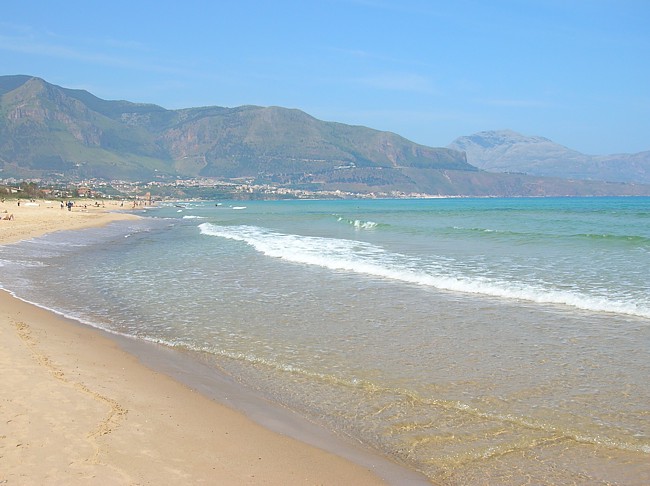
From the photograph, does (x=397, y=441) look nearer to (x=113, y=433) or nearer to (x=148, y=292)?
(x=113, y=433)

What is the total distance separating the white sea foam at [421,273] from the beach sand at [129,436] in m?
9.40

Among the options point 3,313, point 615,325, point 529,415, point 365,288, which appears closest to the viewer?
point 529,415

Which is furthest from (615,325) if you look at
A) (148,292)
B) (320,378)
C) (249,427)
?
(148,292)

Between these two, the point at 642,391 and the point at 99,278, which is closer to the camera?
the point at 642,391

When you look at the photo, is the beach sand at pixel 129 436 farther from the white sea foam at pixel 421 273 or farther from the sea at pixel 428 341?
the white sea foam at pixel 421 273

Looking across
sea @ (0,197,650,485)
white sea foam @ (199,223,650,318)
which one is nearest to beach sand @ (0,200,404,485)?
sea @ (0,197,650,485)

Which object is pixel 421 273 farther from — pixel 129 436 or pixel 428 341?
pixel 129 436

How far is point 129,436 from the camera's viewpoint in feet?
18.9

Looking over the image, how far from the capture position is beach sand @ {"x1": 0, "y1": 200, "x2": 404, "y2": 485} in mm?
4973

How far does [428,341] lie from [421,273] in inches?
328

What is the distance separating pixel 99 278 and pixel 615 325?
48.6ft

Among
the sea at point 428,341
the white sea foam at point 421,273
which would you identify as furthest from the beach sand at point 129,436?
the white sea foam at point 421,273

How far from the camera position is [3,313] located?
39.8 ft

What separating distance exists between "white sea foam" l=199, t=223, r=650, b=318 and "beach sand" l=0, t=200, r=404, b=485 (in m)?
9.40
